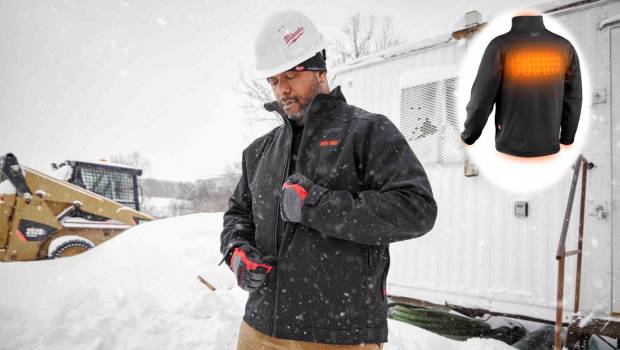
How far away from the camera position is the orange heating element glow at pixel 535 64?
1.73m

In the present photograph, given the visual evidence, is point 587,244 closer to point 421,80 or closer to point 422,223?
point 421,80

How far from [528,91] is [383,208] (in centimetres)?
98

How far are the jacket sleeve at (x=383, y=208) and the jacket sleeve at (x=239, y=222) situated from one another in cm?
54

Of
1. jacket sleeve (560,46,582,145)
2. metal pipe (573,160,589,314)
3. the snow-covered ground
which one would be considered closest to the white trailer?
metal pipe (573,160,589,314)

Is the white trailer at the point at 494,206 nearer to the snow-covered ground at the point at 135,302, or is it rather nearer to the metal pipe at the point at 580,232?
the metal pipe at the point at 580,232

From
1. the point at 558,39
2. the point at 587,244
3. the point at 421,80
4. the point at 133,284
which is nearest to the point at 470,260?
the point at 587,244

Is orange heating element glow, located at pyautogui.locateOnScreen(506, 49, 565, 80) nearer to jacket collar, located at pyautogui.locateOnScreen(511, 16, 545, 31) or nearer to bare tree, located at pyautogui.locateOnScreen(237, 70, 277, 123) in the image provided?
jacket collar, located at pyautogui.locateOnScreen(511, 16, 545, 31)

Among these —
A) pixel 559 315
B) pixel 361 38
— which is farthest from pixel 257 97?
pixel 559 315

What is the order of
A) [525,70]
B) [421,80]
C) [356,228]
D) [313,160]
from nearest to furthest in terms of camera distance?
[356,228] → [313,160] → [525,70] → [421,80]

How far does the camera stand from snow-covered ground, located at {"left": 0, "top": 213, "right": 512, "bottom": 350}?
3.83 metres

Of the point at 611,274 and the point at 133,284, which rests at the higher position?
the point at 611,274

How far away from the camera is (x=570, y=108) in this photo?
69.1 inches

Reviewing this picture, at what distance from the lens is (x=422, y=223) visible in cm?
136

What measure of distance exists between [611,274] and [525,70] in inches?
117
